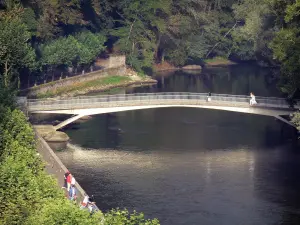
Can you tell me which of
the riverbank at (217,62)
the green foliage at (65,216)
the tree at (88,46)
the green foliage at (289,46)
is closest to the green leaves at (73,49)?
the tree at (88,46)

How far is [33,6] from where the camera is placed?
414 feet

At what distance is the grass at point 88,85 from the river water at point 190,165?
18431 mm

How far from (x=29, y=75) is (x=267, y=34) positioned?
38.3 m

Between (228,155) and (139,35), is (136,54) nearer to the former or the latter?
(139,35)

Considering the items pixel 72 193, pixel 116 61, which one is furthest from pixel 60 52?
pixel 72 193

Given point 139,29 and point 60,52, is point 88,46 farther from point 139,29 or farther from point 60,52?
point 60,52

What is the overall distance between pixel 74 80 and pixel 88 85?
3159mm

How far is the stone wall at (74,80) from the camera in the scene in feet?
411

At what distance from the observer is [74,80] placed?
139 meters

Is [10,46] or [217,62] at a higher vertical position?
[10,46]

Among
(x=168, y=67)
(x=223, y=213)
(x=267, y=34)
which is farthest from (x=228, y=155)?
(x=168, y=67)

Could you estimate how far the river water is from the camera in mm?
72750

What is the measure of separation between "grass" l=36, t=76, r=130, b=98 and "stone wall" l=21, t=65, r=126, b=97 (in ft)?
1.74

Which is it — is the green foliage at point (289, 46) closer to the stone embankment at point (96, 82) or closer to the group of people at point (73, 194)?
the group of people at point (73, 194)
